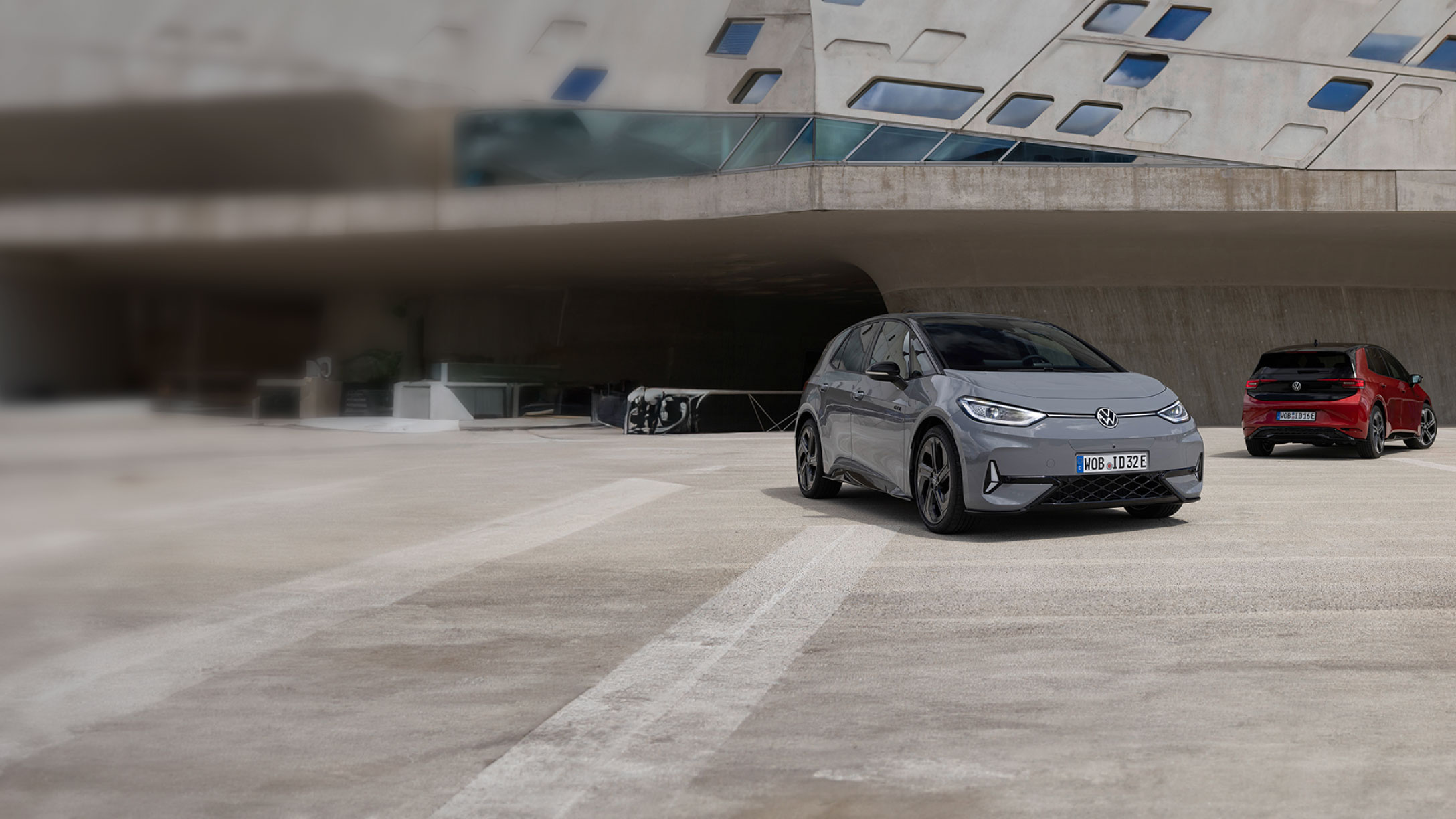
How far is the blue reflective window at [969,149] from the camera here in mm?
24234

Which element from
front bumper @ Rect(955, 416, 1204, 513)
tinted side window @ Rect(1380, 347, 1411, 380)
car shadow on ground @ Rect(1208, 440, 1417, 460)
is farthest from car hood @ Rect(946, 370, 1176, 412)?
tinted side window @ Rect(1380, 347, 1411, 380)

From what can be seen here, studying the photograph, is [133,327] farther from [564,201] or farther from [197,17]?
[564,201]

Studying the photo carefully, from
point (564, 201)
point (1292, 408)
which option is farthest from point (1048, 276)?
point (1292, 408)

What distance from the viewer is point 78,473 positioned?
237 centimetres

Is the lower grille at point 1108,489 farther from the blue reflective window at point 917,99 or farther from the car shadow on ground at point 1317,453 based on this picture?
the blue reflective window at point 917,99

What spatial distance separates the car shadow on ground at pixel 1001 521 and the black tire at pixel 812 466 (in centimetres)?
9

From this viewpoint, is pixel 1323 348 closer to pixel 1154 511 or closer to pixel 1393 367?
pixel 1393 367

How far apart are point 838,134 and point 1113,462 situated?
17511 mm

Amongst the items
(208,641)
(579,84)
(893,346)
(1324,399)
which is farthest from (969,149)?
(579,84)

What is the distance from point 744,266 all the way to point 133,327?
3100 cm

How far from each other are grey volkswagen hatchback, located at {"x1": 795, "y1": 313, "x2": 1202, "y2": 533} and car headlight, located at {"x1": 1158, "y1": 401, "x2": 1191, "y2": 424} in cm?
1

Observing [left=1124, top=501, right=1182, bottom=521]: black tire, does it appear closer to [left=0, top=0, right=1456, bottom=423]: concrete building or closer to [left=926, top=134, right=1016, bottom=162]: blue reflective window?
[left=0, top=0, right=1456, bottom=423]: concrete building

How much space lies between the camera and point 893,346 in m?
9.73

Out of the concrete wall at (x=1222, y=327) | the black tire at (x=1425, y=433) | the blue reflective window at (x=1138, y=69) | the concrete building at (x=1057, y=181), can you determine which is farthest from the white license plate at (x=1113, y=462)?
the concrete wall at (x=1222, y=327)
